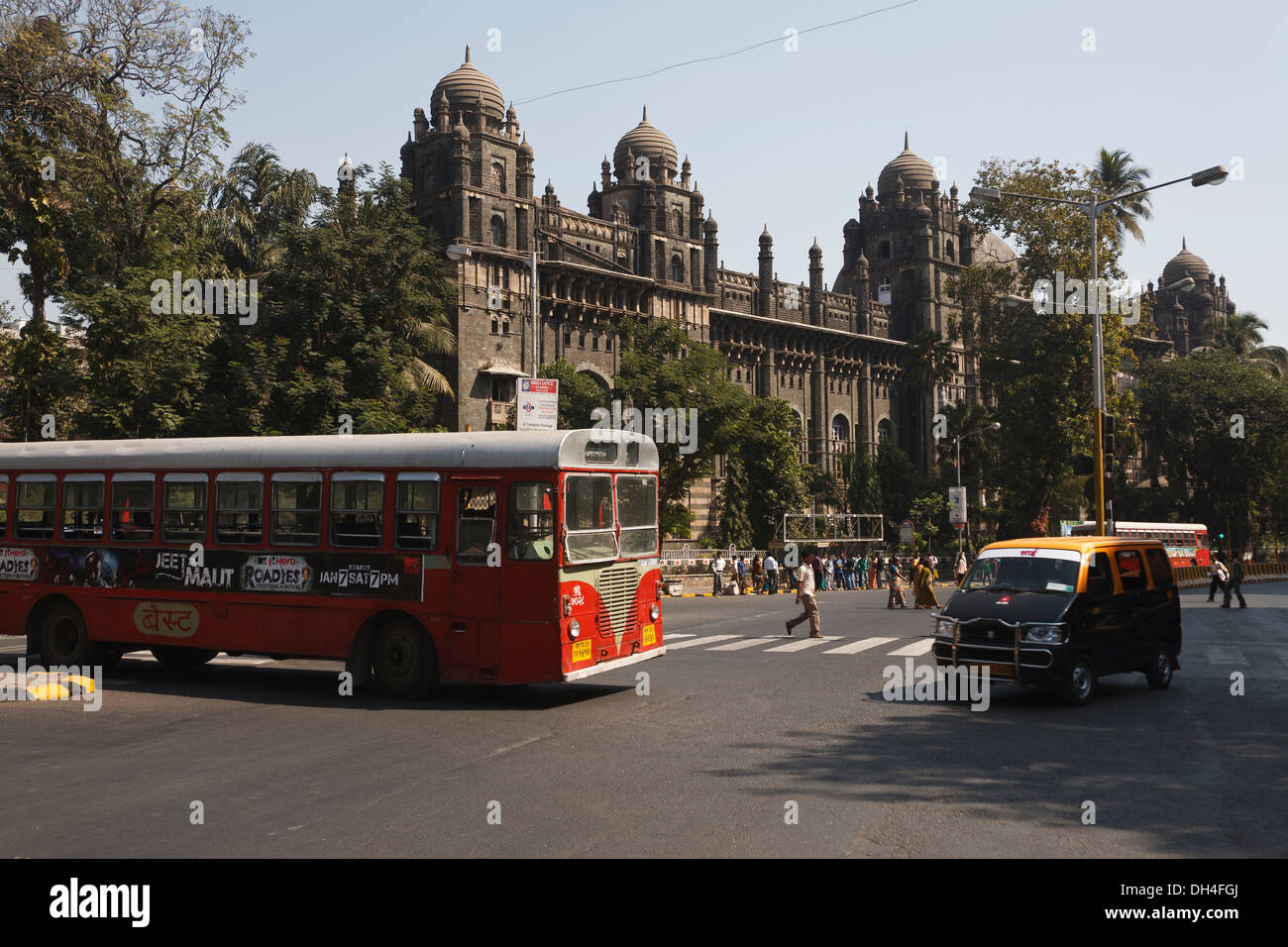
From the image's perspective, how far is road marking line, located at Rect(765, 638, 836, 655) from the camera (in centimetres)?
1925

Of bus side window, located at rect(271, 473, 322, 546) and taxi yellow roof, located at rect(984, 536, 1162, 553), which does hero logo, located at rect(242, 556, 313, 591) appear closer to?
bus side window, located at rect(271, 473, 322, 546)

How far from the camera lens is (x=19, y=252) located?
28297 millimetres

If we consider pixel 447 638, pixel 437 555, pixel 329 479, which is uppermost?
pixel 329 479

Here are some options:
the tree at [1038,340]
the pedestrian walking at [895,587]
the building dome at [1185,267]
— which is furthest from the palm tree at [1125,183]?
the building dome at [1185,267]

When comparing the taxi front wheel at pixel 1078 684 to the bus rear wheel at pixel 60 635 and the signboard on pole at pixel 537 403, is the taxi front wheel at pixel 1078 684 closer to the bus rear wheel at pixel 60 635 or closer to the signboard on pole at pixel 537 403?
the bus rear wheel at pixel 60 635

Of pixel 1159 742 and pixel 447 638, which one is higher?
pixel 447 638

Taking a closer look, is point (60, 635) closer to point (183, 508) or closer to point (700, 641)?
point (183, 508)

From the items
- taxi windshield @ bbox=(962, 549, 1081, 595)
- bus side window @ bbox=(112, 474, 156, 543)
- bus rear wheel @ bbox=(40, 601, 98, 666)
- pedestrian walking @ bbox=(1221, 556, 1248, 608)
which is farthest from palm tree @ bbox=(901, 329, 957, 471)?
bus rear wheel @ bbox=(40, 601, 98, 666)

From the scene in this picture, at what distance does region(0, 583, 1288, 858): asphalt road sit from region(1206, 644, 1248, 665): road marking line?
216 centimetres

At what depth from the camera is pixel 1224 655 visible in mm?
18828

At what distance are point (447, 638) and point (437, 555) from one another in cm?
95

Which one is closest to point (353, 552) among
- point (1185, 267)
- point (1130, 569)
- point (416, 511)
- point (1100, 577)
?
point (416, 511)

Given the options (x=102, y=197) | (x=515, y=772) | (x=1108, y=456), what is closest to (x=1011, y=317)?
(x=1108, y=456)

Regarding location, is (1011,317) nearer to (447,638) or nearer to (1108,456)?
(1108,456)
